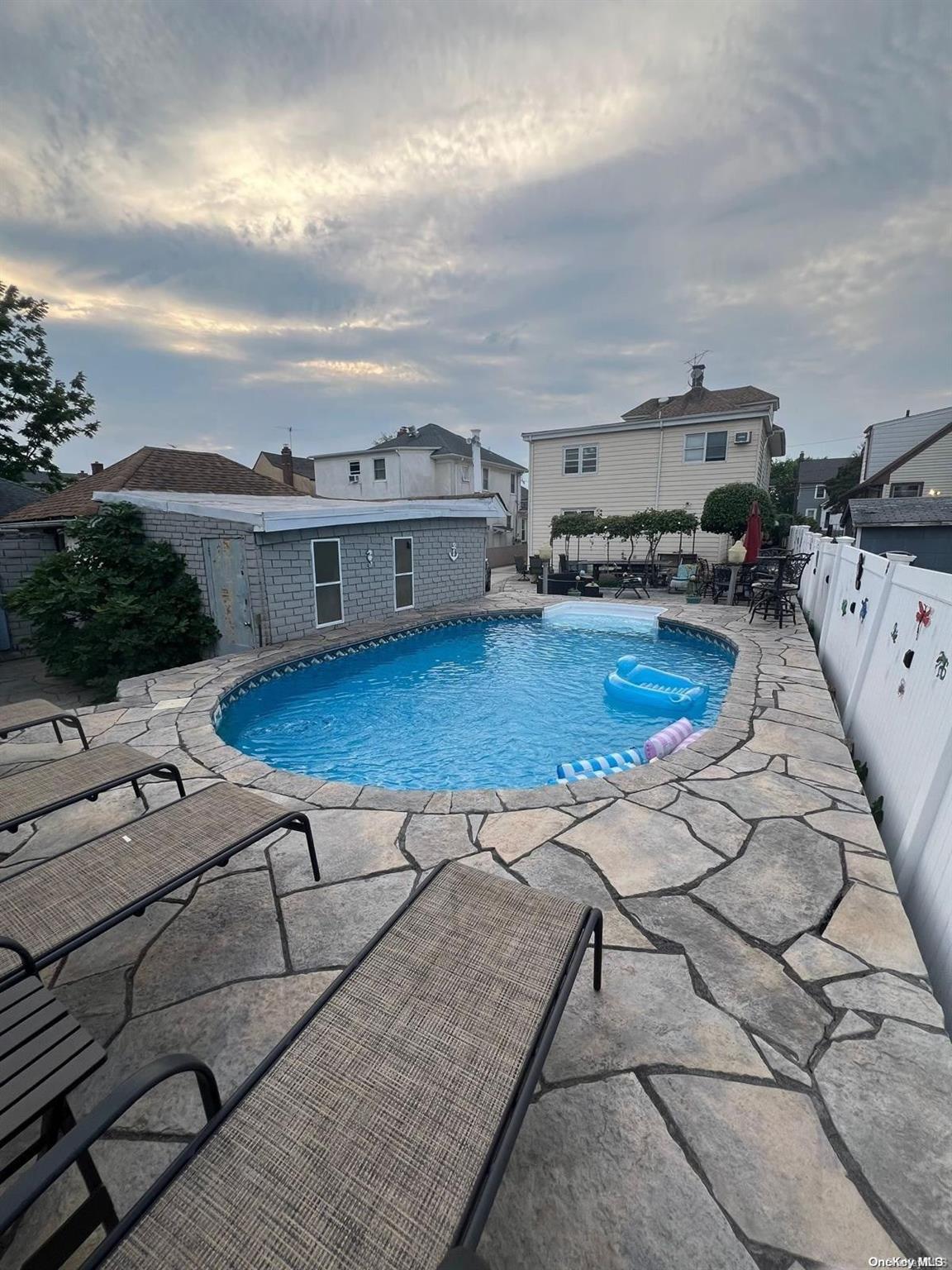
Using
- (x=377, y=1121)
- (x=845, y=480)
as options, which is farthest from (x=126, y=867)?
(x=845, y=480)

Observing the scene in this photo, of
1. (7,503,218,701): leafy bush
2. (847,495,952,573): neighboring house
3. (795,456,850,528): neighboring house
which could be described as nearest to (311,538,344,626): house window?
(7,503,218,701): leafy bush

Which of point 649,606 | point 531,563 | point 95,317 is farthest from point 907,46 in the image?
Result: point 95,317

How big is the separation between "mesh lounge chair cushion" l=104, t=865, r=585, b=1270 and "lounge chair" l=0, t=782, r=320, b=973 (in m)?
1.20

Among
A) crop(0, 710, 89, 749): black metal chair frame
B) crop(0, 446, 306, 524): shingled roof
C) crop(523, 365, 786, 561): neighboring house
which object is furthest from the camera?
crop(523, 365, 786, 561): neighboring house

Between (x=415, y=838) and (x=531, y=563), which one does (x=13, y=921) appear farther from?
(x=531, y=563)

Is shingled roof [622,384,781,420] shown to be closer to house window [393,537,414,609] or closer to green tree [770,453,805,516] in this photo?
house window [393,537,414,609]

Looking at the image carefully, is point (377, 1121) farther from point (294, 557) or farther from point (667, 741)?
point (294, 557)

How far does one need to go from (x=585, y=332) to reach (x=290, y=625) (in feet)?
62.3

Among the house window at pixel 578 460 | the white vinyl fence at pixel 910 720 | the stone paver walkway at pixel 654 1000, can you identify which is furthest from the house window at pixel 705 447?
the stone paver walkway at pixel 654 1000

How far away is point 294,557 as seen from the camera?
9703 millimetres

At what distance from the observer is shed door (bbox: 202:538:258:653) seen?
29.7 feet

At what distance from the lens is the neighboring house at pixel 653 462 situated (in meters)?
19.5

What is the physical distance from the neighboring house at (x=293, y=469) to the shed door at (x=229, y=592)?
25.9 metres

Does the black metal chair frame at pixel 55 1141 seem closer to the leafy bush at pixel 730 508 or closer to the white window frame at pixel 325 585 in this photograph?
the white window frame at pixel 325 585
